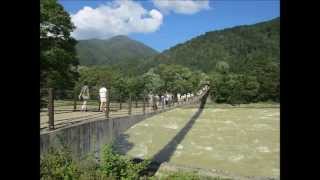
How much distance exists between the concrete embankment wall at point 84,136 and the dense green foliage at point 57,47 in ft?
33.6

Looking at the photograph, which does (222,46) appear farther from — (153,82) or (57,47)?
(57,47)

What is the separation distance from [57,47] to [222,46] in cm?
12617

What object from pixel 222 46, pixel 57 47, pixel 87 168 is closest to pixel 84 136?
pixel 87 168

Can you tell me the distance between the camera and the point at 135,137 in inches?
879

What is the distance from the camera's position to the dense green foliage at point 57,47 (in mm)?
27891

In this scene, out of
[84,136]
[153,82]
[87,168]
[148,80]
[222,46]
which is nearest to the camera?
[87,168]

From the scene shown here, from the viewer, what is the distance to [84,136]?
1205 cm

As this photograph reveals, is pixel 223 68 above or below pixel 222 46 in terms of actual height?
below

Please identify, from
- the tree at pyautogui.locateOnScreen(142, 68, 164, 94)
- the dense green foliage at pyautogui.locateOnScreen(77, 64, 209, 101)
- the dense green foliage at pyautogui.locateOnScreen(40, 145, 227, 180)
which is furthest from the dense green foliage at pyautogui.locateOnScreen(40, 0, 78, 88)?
the tree at pyautogui.locateOnScreen(142, 68, 164, 94)
